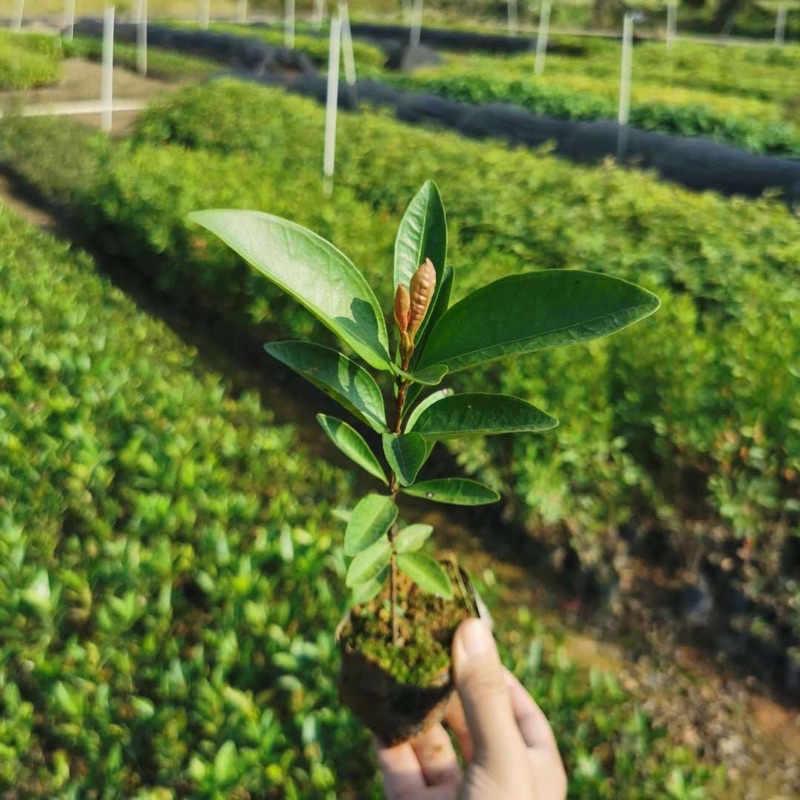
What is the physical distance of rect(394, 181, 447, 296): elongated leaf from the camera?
116 centimetres

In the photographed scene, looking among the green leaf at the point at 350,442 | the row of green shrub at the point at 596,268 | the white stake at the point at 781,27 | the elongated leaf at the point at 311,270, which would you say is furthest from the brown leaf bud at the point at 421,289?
the white stake at the point at 781,27

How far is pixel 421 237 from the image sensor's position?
3.83 ft

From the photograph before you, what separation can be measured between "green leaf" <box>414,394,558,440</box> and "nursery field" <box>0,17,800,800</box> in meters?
0.73

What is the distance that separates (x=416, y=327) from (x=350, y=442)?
0.90 feet

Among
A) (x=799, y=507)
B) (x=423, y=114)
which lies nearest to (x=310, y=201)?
(x=799, y=507)

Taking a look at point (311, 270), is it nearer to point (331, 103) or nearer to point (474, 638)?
point (474, 638)

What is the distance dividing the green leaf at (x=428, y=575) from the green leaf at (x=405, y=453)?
0.75 feet

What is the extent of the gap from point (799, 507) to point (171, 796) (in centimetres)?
232

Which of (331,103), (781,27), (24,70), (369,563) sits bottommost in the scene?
(369,563)

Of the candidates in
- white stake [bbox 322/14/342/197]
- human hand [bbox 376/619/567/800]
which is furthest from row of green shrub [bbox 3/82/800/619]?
human hand [bbox 376/619/567/800]

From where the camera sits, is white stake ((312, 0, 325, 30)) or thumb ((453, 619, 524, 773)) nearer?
thumb ((453, 619, 524, 773))

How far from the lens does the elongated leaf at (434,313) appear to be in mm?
1142

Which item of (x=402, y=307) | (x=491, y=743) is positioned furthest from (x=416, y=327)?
(x=491, y=743)

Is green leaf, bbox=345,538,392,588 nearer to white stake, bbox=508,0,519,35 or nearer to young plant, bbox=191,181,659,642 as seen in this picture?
young plant, bbox=191,181,659,642
